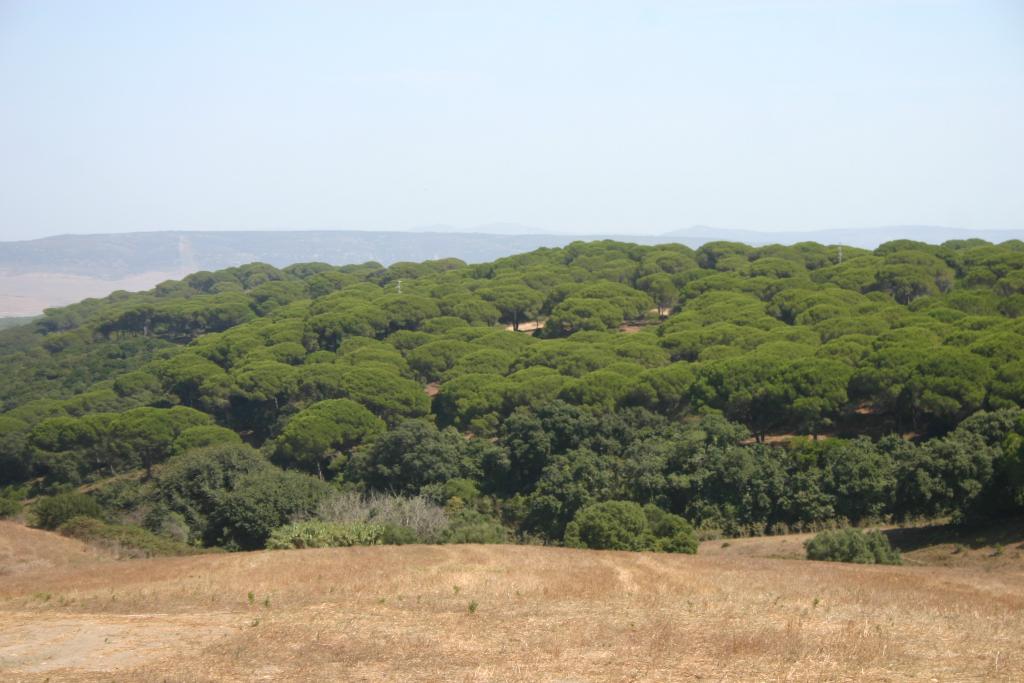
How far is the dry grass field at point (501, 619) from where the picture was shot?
10484 mm

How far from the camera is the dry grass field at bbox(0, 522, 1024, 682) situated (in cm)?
Result: 1048

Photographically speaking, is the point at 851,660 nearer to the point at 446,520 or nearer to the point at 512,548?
the point at 512,548

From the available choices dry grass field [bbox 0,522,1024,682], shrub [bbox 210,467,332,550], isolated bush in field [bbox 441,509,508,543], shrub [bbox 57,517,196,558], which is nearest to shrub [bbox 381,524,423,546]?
isolated bush in field [bbox 441,509,508,543]

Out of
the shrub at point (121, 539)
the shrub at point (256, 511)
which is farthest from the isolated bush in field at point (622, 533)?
the shrub at point (121, 539)

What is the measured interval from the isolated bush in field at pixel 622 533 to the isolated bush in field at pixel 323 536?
4.57m

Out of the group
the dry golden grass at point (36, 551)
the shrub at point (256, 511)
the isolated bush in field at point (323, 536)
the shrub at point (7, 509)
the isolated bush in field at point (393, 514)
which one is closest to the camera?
the dry golden grass at point (36, 551)

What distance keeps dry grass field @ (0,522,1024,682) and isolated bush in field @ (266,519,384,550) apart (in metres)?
2.20

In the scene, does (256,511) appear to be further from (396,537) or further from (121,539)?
(396,537)

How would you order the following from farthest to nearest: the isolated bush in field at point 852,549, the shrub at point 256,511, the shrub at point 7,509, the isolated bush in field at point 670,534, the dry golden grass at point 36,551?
1. the shrub at point 7,509
2. the shrub at point 256,511
3. the isolated bush in field at point 670,534
4. the dry golden grass at point 36,551
5. the isolated bush in field at point 852,549

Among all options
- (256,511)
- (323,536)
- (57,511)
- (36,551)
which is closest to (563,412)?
(256,511)

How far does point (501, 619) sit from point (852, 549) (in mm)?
9208

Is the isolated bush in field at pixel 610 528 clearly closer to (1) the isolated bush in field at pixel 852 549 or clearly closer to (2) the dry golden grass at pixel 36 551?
(1) the isolated bush in field at pixel 852 549

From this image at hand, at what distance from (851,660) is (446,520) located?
14.1m

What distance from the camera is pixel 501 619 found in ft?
42.2
